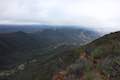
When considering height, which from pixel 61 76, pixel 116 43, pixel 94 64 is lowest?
pixel 61 76

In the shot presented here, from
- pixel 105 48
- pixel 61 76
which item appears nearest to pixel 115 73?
pixel 105 48

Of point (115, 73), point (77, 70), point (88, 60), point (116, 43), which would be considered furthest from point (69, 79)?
point (116, 43)

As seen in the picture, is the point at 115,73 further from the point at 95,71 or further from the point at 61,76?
the point at 61,76

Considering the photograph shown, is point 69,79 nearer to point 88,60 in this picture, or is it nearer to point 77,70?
point 77,70

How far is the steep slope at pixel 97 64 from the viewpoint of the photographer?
9331 cm

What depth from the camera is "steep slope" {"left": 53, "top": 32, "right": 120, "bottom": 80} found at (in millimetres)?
93312

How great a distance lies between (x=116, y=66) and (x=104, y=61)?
5764 mm

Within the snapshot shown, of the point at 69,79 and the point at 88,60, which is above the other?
the point at 88,60

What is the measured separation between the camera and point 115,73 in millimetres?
→ 92562

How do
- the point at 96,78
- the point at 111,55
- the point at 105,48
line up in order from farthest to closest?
the point at 105,48, the point at 111,55, the point at 96,78

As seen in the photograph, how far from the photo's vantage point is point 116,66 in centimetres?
9412

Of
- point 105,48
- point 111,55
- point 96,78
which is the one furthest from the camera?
point 105,48

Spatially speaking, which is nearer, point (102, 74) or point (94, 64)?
point (102, 74)

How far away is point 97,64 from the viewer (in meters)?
98.7
